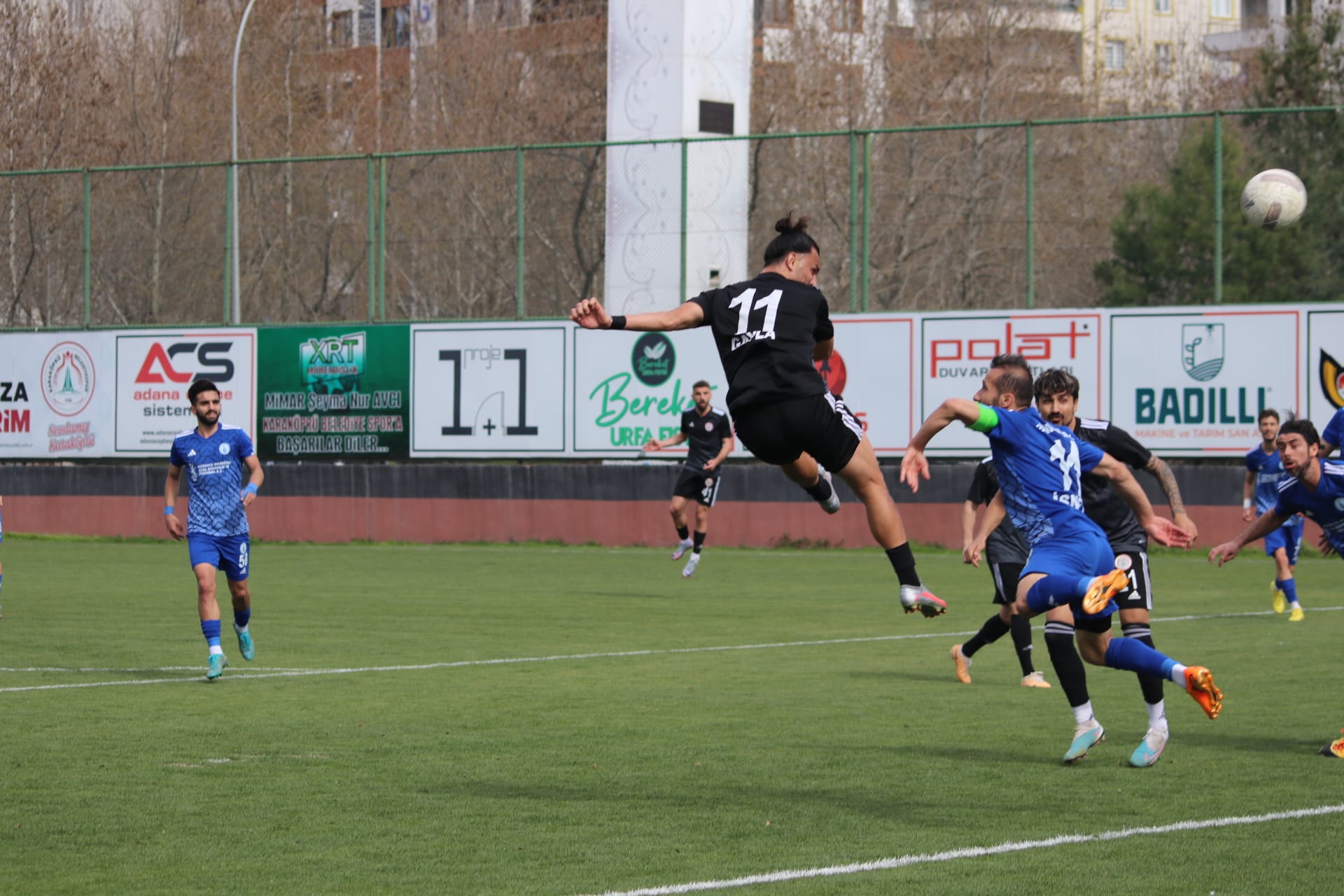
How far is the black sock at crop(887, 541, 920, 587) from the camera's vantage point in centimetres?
957

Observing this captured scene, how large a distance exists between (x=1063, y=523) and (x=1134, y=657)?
771 mm

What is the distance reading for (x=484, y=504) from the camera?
106ft

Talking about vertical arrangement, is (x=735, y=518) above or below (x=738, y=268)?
below

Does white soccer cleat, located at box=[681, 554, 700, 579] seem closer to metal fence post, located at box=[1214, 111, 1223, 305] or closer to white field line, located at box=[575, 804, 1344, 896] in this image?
metal fence post, located at box=[1214, 111, 1223, 305]

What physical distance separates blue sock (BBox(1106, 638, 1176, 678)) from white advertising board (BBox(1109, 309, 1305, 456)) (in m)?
18.5

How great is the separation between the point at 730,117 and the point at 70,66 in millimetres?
20029

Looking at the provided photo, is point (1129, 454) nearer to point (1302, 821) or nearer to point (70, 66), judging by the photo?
point (1302, 821)

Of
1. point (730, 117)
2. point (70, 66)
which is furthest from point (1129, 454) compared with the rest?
point (70, 66)

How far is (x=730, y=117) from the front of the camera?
3509 cm

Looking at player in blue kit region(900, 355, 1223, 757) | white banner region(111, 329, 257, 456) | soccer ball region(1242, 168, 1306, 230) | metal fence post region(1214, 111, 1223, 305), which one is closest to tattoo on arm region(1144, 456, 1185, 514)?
player in blue kit region(900, 355, 1223, 757)

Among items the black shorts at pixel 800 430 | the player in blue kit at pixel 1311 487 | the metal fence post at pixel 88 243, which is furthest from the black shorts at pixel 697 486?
the metal fence post at pixel 88 243

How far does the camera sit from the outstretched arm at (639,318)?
29.5 ft

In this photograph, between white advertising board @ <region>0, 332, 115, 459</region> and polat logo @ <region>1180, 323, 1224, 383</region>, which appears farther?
white advertising board @ <region>0, 332, 115, 459</region>

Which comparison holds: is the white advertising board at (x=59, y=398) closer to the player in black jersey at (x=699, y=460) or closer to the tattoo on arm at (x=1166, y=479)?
the player in black jersey at (x=699, y=460)
